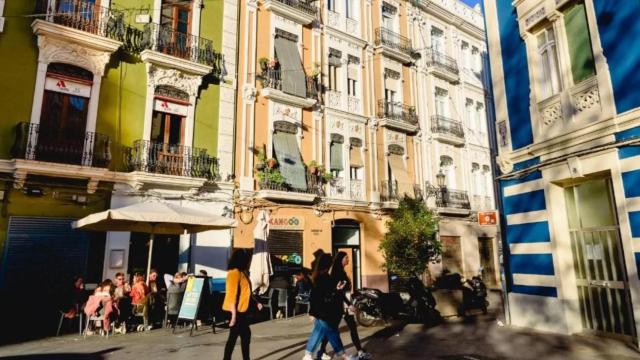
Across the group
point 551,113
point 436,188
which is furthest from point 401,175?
point 551,113

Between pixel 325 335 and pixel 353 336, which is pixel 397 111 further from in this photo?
pixel 325 335

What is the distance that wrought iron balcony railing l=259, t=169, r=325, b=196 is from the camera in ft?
48.0

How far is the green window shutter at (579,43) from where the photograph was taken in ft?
28.2

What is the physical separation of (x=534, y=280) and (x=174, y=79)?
38.9ft

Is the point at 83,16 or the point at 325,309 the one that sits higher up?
the point at 83,16

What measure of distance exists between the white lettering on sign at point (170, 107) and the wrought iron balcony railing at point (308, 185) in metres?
3.40

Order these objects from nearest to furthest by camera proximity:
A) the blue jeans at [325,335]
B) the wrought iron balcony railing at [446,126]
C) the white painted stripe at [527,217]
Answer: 1. the blue jeans at [325,335]
2. the white painted stripe at [527,217]
3. the wrought iron balcony railing at [446,126]

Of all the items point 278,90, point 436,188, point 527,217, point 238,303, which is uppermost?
point 278,90

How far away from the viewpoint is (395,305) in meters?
11.1

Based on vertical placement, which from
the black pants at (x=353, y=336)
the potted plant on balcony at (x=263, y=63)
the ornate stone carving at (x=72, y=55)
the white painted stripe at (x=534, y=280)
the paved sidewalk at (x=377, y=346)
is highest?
the potted plant on balcony at (x=263, y=63)

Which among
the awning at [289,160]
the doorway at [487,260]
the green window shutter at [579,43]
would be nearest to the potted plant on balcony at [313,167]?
the awning at [289,160]

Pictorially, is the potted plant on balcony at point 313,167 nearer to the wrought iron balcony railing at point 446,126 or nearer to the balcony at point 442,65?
the wrought iron balcony railing at point 446,126

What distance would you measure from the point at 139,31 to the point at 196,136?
369cm

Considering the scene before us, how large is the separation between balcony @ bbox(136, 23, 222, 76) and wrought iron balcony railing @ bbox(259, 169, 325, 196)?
4.18 metres
